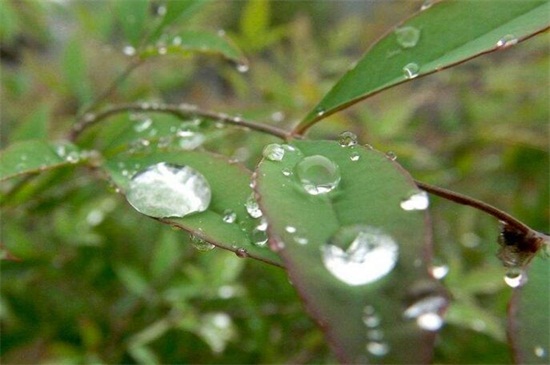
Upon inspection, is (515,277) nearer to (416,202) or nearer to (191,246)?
(416,202)

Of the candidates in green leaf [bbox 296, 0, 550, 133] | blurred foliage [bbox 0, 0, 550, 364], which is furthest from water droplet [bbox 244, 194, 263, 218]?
blurred foliage [bbox 0, 0, 550, 364]

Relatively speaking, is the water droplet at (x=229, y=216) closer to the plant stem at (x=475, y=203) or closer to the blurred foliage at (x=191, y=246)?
the plant stem at (x=475, y=203)

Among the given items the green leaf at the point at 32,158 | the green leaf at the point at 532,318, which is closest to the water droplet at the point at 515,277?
the green leaf at the point at 532,318

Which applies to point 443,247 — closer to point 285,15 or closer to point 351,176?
point 351,176

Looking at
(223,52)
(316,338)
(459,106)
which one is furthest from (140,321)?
(459,106)

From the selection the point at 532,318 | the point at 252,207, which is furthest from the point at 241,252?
the point at 532,318

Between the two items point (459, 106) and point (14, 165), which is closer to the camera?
point (14, 165)
